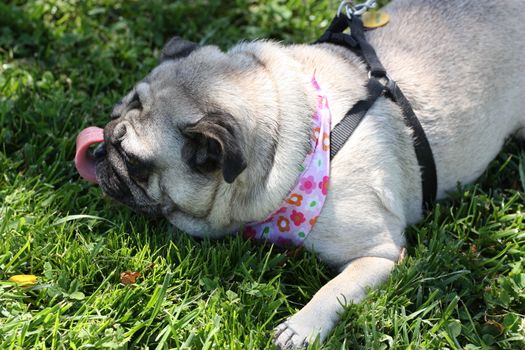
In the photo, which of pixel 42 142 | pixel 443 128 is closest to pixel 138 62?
pixel 42 142

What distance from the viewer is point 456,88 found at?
146 inches

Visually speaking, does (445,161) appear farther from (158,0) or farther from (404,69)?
(158,0)

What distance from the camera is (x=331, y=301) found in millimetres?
3168

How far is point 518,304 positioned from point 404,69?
136 cm

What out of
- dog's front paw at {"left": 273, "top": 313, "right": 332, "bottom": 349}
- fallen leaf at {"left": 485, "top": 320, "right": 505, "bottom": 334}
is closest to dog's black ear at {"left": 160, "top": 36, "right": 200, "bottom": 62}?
dog's front paw at {"left": 273, "top": 313, "right": 332, "bottom": 349}

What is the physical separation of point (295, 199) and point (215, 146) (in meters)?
0.51

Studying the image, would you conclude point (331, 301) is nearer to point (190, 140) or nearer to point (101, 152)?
point (190, 140)

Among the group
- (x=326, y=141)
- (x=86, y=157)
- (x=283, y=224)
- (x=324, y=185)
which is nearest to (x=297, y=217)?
(x=283, y=224)

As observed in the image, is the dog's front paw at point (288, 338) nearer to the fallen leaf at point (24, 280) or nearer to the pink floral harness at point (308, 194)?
the pink floral harness at point (308, 194)

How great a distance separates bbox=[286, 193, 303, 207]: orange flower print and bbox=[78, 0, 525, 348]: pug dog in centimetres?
3

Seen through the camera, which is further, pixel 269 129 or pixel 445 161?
pixel 445 161

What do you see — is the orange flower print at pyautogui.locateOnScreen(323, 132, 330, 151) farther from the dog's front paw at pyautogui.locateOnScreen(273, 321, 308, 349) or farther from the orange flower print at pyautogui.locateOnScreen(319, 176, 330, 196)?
the dog's front paw at pyautogui.locateOnScreen(273, 321, 308, 349)

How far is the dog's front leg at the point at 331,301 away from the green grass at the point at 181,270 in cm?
7

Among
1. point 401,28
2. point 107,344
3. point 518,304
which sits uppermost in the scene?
point 401,28
